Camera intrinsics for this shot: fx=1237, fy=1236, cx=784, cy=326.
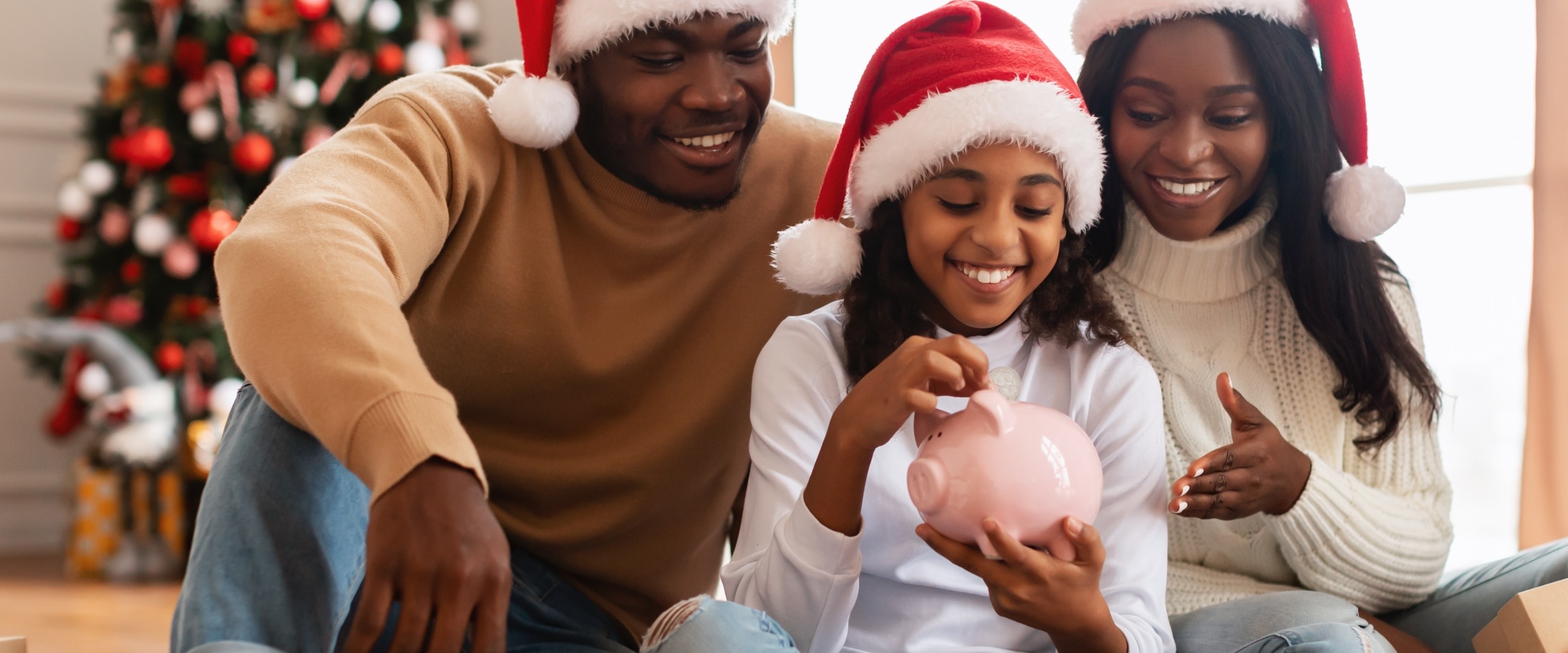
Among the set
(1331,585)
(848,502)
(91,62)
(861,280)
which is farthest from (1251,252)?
(91,62)

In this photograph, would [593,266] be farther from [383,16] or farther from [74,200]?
[74,200]

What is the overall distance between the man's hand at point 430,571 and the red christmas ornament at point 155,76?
9.86ft

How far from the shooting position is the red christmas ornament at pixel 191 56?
3502 mm

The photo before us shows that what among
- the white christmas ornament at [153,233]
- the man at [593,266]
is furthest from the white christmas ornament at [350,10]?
the man at [593,266]

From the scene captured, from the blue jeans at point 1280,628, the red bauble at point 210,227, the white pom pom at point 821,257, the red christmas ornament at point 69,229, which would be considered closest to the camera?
the blue jeans at point 1280,628

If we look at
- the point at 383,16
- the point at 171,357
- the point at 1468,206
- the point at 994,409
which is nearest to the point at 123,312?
the point at 171,357

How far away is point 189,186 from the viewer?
136 inches

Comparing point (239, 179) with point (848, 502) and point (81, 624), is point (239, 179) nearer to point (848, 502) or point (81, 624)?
point (81, 624)

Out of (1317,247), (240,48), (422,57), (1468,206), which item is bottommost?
(1468,206)

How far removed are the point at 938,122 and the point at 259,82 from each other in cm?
276

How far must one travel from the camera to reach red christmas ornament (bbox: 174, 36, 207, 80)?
11.5ft

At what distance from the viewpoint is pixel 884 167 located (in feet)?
4.50

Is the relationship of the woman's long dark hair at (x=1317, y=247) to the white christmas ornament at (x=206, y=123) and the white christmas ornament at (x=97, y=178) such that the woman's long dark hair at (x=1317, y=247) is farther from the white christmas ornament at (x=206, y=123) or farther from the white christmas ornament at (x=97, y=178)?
the white christmas ornament at (x=97, y=178)

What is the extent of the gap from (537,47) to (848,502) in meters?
0.84
